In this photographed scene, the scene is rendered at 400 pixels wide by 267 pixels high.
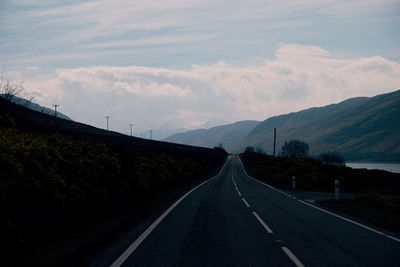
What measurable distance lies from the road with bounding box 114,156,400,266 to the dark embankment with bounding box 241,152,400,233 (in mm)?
1440

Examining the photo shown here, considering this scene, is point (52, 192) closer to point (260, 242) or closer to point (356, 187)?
point (260, 242)

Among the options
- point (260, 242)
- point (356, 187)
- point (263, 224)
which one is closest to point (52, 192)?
point (260, 242)

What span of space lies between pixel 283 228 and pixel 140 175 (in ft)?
24.5

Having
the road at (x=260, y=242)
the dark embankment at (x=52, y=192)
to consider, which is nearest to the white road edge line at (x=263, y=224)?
the road at (x=260, y=242)

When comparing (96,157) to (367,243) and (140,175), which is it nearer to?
(140,175)

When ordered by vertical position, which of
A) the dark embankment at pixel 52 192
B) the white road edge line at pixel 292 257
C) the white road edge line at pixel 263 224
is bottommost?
the white road edge line at pixel 263 224

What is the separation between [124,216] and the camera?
11266 millimetres

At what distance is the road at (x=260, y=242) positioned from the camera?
672 centimetres

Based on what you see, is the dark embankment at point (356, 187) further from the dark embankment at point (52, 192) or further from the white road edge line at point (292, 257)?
the dark embankment at point (52, 192)

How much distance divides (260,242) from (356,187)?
23.8m

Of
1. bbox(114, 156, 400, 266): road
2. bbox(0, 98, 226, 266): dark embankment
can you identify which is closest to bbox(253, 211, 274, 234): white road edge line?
bbox(114, 156, 400, 266): road

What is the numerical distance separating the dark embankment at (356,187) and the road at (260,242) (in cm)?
144

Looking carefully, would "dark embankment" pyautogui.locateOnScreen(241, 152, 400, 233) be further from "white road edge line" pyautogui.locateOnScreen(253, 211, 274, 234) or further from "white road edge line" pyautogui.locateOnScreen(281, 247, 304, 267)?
"white road edge line" pyautogui.locateOnScreen(281, 247, 304, 267)

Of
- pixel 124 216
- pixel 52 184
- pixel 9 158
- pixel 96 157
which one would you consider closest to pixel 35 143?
Answer: pixel 52 184
